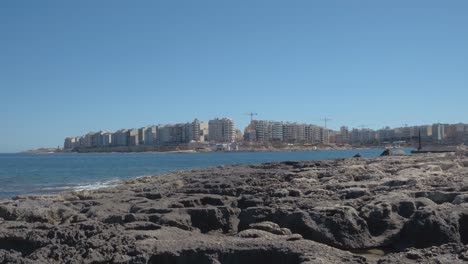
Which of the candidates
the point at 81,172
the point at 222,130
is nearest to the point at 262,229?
the point at 81,172

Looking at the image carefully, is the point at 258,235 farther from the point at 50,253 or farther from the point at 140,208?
the point at 140,208

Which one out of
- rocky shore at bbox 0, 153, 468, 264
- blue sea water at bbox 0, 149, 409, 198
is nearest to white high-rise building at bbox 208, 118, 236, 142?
blue sea water at bbox 0, 149, 409, 198

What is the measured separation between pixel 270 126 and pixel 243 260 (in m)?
191

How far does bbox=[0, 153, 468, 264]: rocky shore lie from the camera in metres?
6.82

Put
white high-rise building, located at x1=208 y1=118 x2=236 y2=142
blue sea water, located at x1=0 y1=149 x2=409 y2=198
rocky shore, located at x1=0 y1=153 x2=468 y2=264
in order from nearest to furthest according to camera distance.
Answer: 1. rocky shore, located at x1=0 y1=153 x2=468 y2=264
2. blue sea water, located at x1=0 y1=149 x2=409 y2=198
3. white high-rise building, located at x1=208 y1=118 x2=236 y2=142

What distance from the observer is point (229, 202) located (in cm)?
1227

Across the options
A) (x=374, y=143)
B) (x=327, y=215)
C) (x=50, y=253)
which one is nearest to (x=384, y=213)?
(x=327, y=215)

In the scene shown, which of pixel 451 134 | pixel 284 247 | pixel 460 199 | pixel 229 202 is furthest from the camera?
pixel 451 134

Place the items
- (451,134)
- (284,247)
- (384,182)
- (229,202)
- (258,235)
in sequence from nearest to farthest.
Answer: (284,247)
(258,235)
(229,202)
(384,182)
(451,134)

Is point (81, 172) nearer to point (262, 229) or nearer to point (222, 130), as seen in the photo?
point (262, 229)

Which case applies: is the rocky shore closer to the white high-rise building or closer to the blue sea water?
the blue sea water

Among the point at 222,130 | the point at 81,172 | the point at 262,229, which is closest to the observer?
the point at 262,229

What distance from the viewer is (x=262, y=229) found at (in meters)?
8.62

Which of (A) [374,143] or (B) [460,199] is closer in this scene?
(B) [460,199]
